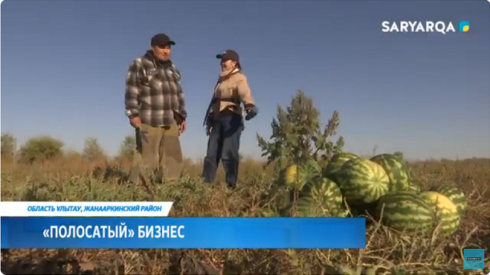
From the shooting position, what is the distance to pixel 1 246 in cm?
304

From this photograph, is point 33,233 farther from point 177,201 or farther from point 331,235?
point 331,235

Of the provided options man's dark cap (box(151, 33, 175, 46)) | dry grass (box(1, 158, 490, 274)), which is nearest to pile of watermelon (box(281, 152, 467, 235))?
dry grass (box(1, 158, 490, 274))

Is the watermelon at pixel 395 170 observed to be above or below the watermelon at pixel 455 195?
above

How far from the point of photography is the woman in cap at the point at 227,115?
10.5 feet

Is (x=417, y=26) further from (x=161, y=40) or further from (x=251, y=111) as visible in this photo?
(x=161, y=40)

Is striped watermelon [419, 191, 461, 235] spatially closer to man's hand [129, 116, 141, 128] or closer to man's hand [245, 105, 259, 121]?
man's hand [245, 105, 259, 121]

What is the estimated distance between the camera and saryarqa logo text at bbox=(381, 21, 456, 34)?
3.20 meters

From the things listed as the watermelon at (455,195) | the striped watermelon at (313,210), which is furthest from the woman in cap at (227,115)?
the watermelon at (455,195)

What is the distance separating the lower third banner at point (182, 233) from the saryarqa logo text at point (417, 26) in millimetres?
1287

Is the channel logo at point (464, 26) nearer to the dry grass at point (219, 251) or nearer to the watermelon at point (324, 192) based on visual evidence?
the dry grass at point (219, 251)

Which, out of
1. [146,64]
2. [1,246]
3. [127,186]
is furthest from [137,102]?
[1,246]

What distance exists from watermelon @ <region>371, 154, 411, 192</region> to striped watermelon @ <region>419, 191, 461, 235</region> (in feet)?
0.56

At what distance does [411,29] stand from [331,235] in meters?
1.47

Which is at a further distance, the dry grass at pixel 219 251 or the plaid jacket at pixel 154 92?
the plaid jacket at pixel 154 92
